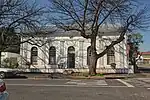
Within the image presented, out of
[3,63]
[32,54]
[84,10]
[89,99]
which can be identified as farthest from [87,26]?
[89,99]

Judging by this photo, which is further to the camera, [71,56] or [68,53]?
[71,56]

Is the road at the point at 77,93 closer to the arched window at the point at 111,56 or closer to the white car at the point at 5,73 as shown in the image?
the white car at the point at 5,73

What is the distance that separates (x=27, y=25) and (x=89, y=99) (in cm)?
2389

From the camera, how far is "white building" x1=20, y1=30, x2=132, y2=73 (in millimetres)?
43719

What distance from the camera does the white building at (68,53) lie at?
43719 mm

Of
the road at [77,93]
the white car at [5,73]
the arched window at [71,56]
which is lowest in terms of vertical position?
the road at [77,93]

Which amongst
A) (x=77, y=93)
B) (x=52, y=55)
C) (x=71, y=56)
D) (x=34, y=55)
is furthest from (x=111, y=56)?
(x=77, y=93)

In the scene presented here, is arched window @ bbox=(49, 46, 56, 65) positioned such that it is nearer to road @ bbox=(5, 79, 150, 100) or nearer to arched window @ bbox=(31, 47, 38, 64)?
arched window @ bbox=(31, 47, 38, 64)

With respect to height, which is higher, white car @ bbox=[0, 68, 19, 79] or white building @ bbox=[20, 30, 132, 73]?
white building @ bbox=[20, 30, 132, 73]

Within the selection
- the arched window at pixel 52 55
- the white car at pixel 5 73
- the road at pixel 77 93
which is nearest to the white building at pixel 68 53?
the arched window at pixel 52 55

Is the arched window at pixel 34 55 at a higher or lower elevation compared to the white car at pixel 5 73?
higher

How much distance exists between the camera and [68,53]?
1764 inches

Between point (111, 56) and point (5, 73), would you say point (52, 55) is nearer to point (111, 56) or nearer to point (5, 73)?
point (111, 56)

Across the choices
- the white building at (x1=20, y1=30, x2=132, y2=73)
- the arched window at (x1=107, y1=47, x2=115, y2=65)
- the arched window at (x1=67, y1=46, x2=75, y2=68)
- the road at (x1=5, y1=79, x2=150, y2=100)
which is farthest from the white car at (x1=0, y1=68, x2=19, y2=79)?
the arched window at (x1=107, y1=47, x2=115, y2=65)
